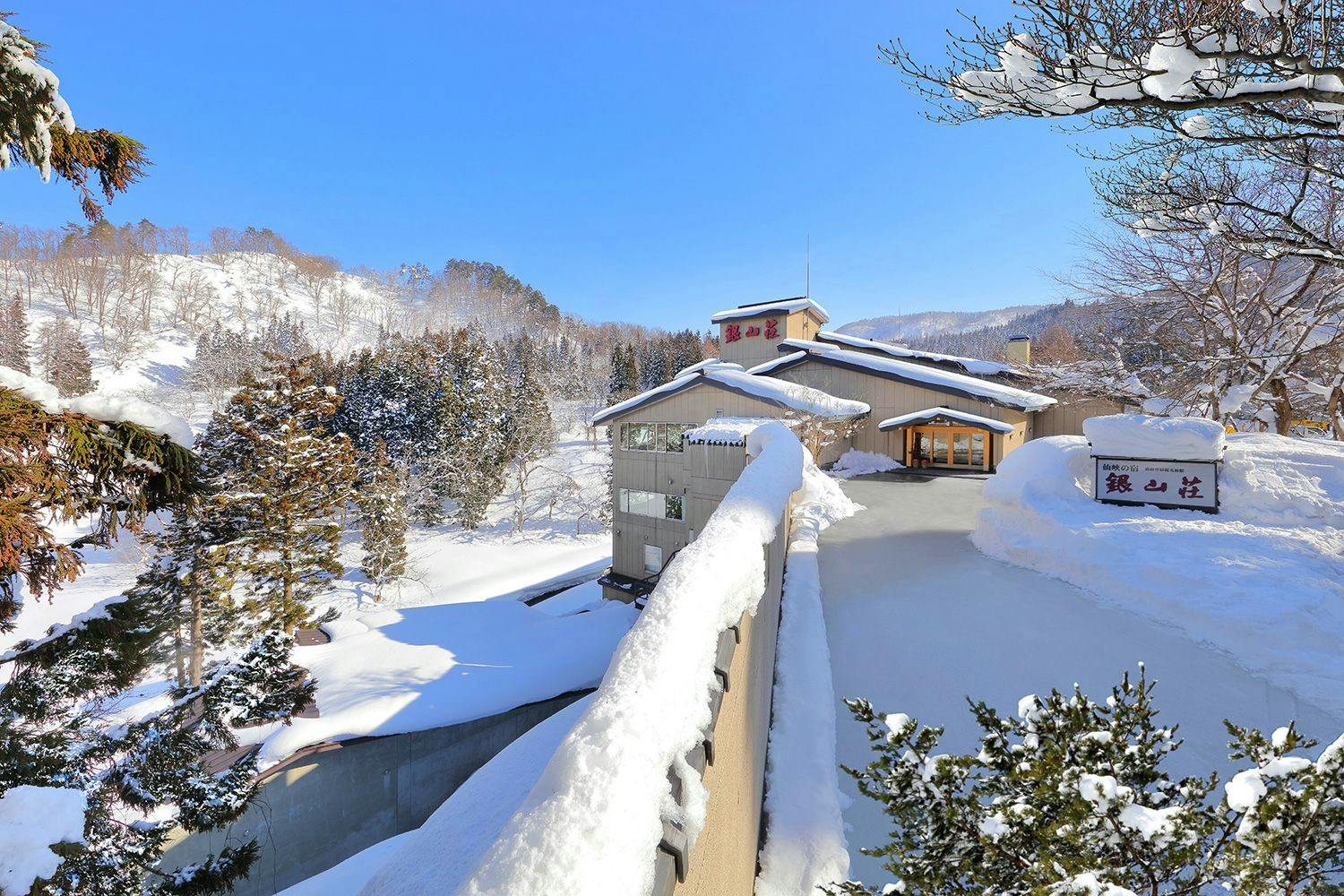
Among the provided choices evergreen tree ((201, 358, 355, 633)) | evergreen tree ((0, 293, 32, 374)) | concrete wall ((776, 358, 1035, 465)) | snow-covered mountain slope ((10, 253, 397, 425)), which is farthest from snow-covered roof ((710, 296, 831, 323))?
evergreen tree ((0, 293, 32, 374))

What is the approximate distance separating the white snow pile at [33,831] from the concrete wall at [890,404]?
59.8 feet

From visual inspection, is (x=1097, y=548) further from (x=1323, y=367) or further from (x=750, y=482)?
(x=1323, y=367)

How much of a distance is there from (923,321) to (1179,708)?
198m

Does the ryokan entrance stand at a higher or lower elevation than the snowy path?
higher

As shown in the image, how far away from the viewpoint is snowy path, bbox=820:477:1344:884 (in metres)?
3.46

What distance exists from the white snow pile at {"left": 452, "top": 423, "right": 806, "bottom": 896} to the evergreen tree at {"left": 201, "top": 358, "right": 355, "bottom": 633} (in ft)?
54.6

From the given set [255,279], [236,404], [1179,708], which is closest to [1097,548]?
[1179,708]

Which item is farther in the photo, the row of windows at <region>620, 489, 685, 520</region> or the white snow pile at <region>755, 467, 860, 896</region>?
the row of windows at <region>620, 489, 685, 520</region>

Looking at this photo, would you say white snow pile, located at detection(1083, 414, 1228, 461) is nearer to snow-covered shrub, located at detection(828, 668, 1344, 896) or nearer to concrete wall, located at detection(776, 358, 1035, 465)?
snow-covered shrub, located at detection(828, 668, 1344, 896)

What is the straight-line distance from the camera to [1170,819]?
1.25m

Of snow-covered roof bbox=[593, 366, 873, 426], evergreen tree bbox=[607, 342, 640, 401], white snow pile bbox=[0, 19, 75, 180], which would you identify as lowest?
snow-covered roof bbox=[593, 366, 873, 426]

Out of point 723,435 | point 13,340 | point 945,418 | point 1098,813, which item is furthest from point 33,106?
point 13,340

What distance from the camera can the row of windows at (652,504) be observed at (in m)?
15.1

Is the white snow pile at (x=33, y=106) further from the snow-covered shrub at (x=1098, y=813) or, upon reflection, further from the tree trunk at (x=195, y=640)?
the tree trunk at (x=195, y=640)
